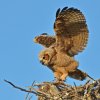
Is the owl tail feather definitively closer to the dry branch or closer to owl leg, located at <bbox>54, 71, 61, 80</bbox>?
owl leg, located at <bbox>54, 71, 61, 80</bbox>

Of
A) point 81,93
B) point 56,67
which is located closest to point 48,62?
point 56,67

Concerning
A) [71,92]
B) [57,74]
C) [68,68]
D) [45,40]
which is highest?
[45,40]

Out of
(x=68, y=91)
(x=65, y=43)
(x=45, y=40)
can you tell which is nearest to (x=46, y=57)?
(x=45, y=40)

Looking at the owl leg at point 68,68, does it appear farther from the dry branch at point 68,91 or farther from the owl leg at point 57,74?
the dry branch at point 68,91

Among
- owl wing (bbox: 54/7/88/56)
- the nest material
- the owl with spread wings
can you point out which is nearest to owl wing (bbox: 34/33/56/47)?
the owl with spread wings

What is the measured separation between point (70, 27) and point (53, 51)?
1.57ft

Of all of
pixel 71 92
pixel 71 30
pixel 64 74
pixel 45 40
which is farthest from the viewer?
pixel 45 40

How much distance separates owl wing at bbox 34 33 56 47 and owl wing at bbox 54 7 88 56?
0.12 meters

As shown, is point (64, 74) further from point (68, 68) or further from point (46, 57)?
Answer: point (46, 57)

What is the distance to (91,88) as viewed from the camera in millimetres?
9328

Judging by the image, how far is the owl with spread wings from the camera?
34.4ft

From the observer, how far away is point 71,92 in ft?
30.4

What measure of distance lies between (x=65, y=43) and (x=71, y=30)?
0.99 feet

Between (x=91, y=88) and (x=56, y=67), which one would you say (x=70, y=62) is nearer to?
(x=56, y=67)
